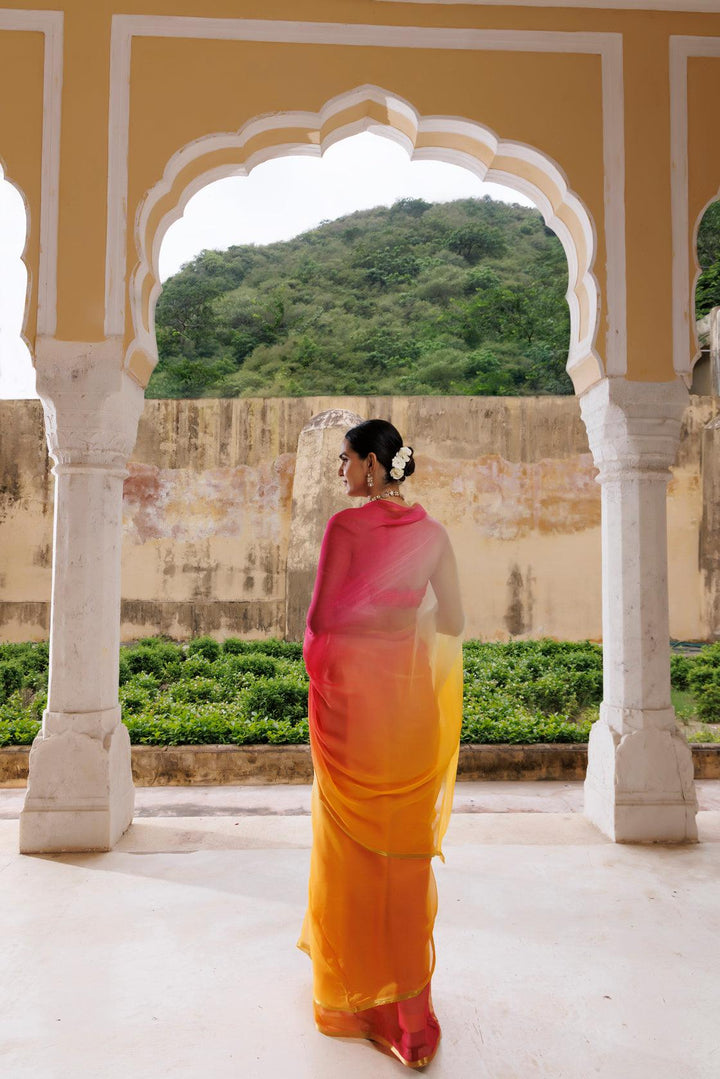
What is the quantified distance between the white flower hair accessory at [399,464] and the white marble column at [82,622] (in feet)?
6.82

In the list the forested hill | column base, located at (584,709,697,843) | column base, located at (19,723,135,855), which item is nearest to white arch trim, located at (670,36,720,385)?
column base, located at (584,709,697,843)

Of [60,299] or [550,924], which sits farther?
[60,299]

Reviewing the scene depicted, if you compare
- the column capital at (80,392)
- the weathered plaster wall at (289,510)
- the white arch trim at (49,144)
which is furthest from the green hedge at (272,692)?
the white arch trim at (49,144)

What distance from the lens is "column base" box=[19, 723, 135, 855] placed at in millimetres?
3752

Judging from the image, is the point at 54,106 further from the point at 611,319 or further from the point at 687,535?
the point at 687,535

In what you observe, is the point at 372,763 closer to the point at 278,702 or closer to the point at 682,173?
the point at 682,173

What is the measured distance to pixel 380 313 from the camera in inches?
1035

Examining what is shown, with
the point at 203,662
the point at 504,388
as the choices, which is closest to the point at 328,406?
the point at 203,662

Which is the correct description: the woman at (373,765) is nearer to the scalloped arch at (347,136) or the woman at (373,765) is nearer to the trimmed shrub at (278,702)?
the scalloped arch at (347,136)

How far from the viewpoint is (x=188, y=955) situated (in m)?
2.80

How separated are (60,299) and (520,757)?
412 centimetres

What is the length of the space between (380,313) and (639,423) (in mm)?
23267

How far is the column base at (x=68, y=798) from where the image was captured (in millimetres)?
3752

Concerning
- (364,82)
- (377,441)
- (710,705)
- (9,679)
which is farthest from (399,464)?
(9,679)
